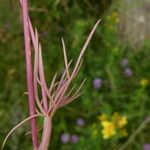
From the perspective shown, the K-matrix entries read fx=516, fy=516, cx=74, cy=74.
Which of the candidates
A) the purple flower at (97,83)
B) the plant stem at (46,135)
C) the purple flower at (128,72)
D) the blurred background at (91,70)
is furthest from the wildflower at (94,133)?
the plant stem at (46,135)

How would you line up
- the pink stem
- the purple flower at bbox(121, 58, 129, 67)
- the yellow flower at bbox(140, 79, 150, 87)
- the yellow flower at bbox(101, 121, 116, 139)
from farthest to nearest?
the purple flower at bbox(121, 58, 129, 67) < the yellow flower at bbox(140, 79, 150, 87) < the yellow flower at bbox(101, 121, 116, 139) < the pink stem

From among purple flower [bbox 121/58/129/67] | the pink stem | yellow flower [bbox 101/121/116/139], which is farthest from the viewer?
purple flower [bbox 121/58/129/67]

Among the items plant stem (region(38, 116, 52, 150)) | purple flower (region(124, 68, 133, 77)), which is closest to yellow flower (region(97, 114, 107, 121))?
purple flower (region(124, 68, 133, 77))

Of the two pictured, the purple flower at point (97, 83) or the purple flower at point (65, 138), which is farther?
the purple flower at point (97, 83)

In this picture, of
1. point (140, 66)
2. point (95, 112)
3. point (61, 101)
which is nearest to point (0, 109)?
point (95, 112)

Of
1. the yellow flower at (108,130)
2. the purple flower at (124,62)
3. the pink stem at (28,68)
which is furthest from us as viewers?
the purple flower at (124,62)

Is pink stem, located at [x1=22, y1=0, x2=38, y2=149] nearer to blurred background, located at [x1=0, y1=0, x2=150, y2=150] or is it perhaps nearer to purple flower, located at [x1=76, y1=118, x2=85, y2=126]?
blurred background, located at [x1=0, y1=0, x2=150, y2=150]

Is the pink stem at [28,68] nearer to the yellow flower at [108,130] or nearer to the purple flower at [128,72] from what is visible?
the yellow flower at [108,130]

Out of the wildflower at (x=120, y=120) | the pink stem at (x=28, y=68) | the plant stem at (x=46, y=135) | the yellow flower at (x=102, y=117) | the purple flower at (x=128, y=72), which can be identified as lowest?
the yellow flower at (x=102, y=117)
